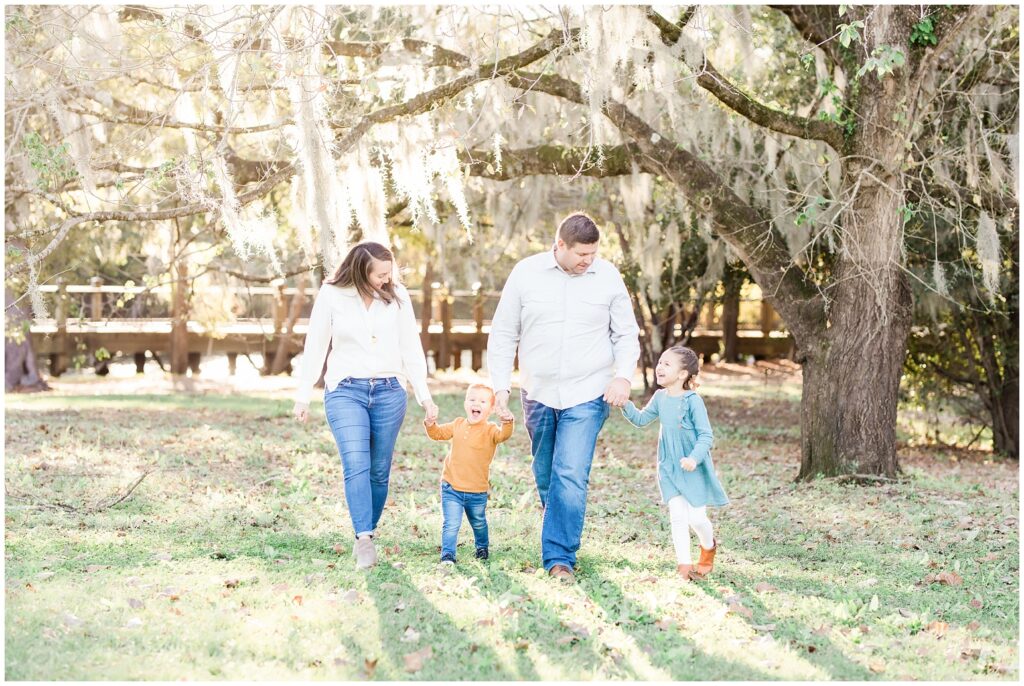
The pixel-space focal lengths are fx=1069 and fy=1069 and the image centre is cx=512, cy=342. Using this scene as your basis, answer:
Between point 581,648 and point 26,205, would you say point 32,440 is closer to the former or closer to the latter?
point 26,205

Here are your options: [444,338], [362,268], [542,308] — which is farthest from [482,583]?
[444,338]

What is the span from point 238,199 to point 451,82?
1.48 m

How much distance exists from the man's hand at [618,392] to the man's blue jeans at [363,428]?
91 cm

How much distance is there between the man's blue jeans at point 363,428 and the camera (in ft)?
15.4

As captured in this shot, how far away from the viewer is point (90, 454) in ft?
26.5

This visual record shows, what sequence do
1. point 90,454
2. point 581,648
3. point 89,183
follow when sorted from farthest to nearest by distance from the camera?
1. point 90,454
2. point 89,183
3. point 581,648

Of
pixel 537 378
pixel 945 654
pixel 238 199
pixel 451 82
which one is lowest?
pixel 945 654

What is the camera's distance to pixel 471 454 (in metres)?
4.70

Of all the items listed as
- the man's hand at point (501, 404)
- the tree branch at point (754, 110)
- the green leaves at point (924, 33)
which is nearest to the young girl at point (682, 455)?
the man's hand at point (501, 404)

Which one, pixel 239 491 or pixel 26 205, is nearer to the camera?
pixel 239 491

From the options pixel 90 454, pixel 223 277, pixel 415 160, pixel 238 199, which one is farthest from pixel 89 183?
pixel 223 277

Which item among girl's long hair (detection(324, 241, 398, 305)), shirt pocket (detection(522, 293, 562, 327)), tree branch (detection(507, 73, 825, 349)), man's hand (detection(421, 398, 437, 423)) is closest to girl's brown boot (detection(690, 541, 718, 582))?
shirt pocket (detection(522, 293, 562, 327))

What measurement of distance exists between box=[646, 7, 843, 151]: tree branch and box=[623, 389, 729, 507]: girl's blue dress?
3033 mm

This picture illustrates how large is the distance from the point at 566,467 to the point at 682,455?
0.51 meters
